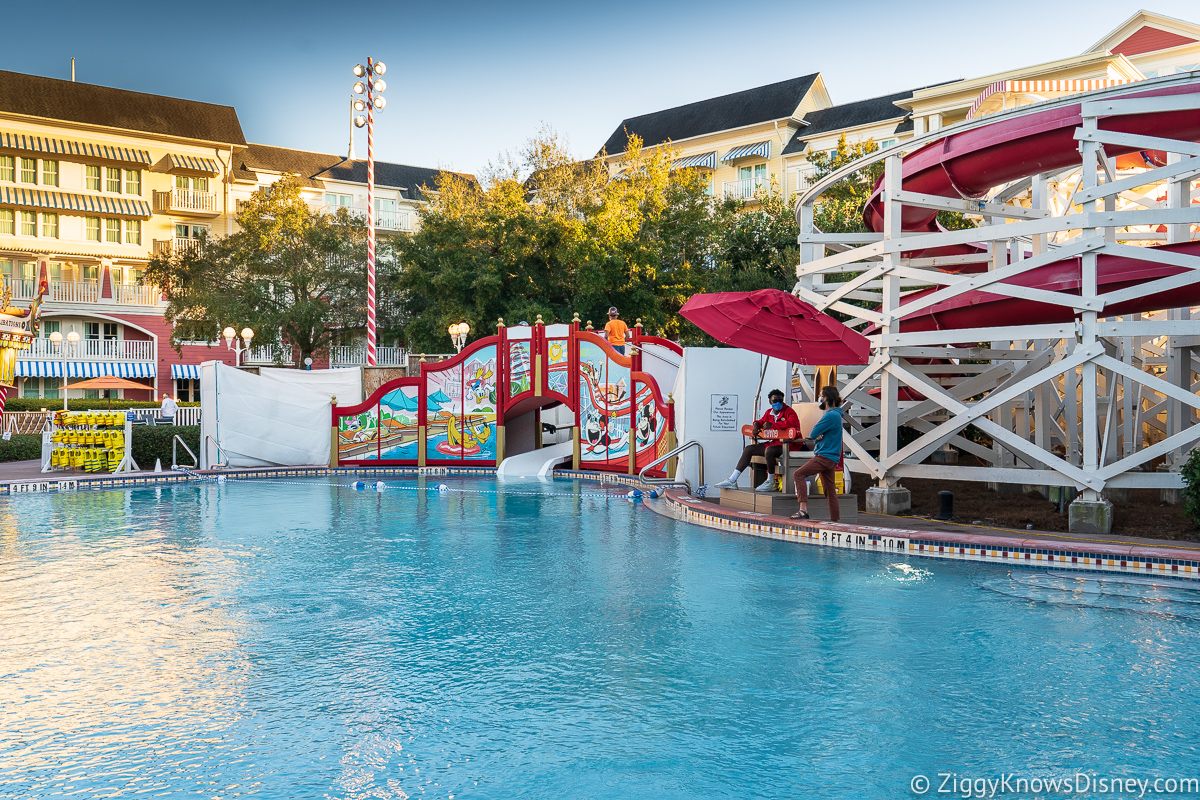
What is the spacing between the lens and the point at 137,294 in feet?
141

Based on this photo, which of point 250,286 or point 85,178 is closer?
point 250,286

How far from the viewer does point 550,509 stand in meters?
14.1

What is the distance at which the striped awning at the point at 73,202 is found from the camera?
41469 millimetres

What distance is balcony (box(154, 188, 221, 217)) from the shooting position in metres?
45.0

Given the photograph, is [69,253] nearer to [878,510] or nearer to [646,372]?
[646,372]

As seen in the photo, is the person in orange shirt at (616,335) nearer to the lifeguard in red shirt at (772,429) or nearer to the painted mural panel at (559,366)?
the painted mural panel at (559,366)

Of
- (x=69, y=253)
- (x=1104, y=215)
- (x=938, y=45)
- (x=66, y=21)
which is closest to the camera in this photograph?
(x=1104, y=215)

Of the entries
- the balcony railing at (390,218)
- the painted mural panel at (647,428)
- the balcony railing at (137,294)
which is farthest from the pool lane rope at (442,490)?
the balcony railing at (390,218)

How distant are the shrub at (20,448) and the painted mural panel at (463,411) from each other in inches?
442

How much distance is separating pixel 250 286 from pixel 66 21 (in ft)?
47.7

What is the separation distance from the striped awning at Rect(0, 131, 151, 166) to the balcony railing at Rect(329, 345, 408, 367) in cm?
1482

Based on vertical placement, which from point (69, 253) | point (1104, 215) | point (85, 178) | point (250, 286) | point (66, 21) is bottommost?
point (1104, 215)

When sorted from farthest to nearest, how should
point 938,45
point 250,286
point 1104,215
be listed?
point 250,286 < point 938,45 < point 1104,215

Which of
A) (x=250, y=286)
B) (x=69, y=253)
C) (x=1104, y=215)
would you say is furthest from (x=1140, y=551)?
(x=69, y=253)
